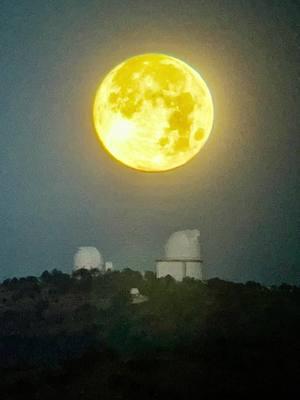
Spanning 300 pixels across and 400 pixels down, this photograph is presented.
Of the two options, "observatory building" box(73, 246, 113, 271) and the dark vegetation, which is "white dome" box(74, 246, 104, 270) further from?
the dark vegetation

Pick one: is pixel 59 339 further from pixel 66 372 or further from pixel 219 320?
pixel 219 320

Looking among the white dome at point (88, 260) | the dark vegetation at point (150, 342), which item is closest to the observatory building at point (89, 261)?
the white dome at point (88, 260)

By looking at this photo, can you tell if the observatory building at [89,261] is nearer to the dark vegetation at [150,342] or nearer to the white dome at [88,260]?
the white dome at [88,260]

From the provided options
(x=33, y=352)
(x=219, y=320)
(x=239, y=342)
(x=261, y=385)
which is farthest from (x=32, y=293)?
(x=261, y=385)

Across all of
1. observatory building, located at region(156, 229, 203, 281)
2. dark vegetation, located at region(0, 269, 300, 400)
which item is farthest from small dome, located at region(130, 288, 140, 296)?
observatory building, located at region(156, 229, 203, 281)

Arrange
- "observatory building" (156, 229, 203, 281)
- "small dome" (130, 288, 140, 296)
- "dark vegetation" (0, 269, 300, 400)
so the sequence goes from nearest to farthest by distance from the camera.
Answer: "dark vegetation" (0, 269, 300, 400), "small dome" (130, 288, 140, 296), "observatory building" (156, 229, 203, 281)

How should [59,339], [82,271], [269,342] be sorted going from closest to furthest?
[269,342]
[59,339]
[82,271]
